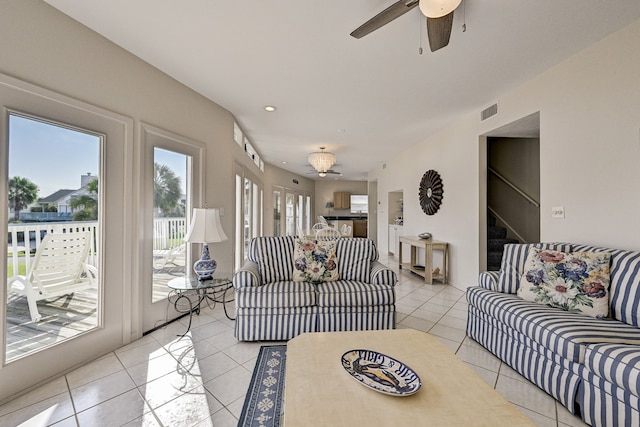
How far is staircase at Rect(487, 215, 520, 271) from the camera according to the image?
4.29 meters

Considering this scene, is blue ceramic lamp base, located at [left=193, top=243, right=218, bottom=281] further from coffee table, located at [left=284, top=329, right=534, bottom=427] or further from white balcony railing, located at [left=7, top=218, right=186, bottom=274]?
coffee table, located at [left=284, top=329, right=534, bottom=427]

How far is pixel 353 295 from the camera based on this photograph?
247cm

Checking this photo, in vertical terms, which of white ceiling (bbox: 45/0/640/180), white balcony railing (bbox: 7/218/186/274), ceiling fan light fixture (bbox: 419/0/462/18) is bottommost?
white balcony railing (bbox: 7/218/186/274)

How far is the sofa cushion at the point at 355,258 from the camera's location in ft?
9.25

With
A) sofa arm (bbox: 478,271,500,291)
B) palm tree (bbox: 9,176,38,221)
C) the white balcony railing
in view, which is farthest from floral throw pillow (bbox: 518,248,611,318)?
palm tree (bbox: 9,176,38,221)

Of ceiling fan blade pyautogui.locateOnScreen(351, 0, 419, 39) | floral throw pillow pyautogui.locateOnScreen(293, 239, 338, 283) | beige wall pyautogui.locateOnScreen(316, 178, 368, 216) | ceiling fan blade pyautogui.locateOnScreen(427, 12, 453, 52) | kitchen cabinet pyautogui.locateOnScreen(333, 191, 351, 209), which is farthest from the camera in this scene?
beige wall pyautogui.locateOnScreen(316, 178, 368, 216)

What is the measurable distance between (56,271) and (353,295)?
241 centimetres

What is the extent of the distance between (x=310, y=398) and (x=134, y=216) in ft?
7.66

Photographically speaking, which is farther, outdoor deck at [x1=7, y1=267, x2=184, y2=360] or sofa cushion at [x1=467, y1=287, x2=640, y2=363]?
outdoor deck at [x1=7, y1=267, x2=184, y2=360]

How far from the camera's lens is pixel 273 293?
7.85ft

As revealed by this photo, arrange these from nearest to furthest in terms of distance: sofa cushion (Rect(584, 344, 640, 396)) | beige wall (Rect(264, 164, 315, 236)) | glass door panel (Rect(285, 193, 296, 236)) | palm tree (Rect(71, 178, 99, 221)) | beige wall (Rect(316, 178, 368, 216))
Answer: sofa cushion (Rect(584, 344, 640, 396)) < palm tree (Rect(71, 178, 99, 221)) < beige wall (Rect(264, 164, 315, 236)) < glass door panel (Rect(285, 193, 296, 236)) < beige wall (Rect(316, 178, 368, 216))

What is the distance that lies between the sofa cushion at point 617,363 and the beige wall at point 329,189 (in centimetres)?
1061

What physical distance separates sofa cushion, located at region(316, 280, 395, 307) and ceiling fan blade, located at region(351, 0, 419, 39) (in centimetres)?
208

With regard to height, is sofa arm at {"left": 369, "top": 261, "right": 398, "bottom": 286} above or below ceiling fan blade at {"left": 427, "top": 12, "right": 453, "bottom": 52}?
below
